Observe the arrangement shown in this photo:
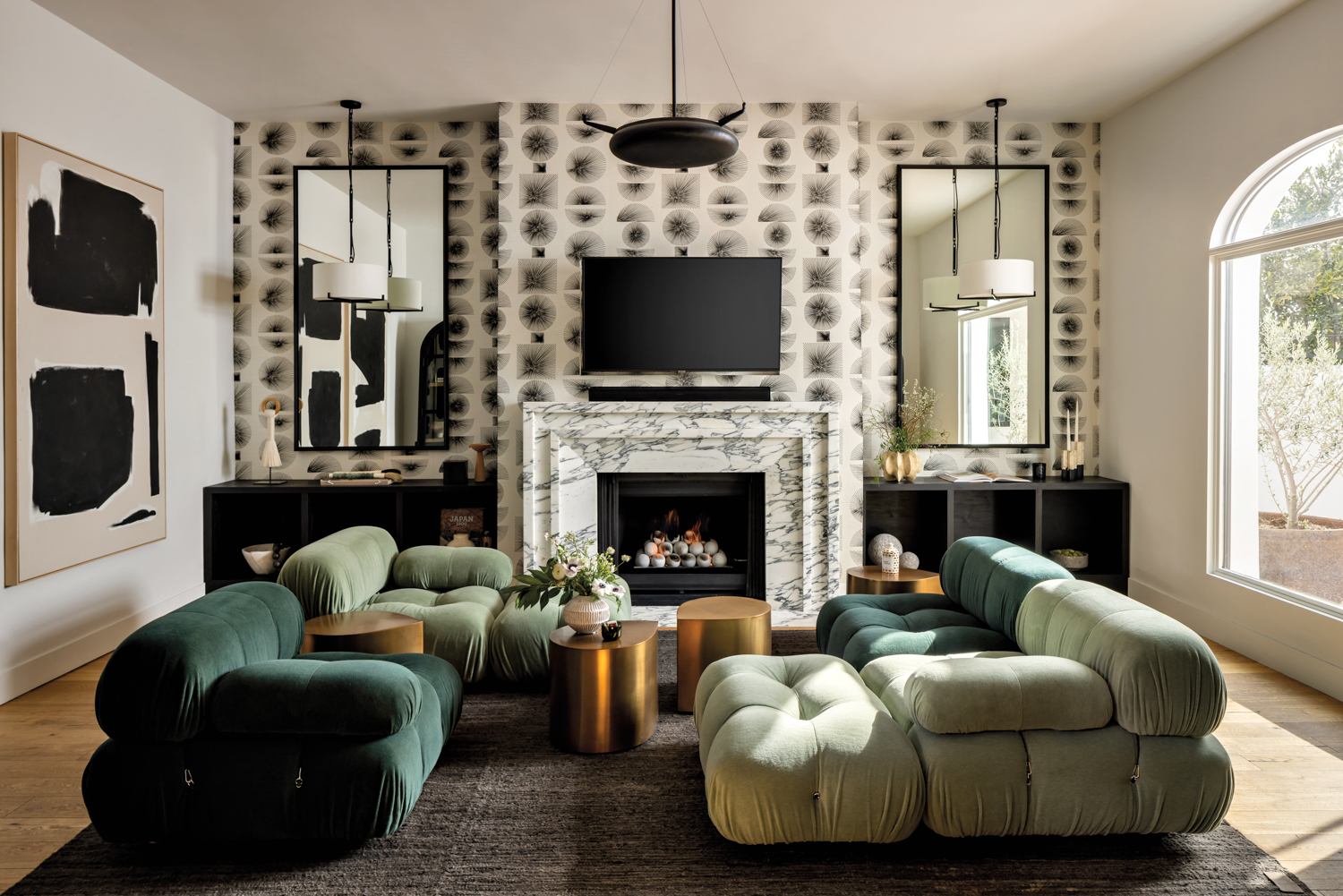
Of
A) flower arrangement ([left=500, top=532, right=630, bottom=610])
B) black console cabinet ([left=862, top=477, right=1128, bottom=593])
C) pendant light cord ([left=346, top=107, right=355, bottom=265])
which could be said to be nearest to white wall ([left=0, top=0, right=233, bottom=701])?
pendant light cord ([left=346, top=107, right=355, bottom=265])

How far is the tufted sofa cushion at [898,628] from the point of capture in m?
2.98

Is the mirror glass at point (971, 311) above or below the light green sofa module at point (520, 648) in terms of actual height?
above

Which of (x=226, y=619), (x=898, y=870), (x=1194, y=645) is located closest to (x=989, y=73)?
(x=1194, y=645)

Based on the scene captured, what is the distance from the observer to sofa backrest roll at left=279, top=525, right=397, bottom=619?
3494 millimetres

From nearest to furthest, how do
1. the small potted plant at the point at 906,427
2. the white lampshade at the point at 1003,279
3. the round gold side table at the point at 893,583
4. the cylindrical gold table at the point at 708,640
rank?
the cylindrical gold table at the point at 708,640, the round gold side table at the point at 893,583, the white lampshade at the point at 1003,279, the small potted plant at the point at 906,427

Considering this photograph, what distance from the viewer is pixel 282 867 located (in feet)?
7.24

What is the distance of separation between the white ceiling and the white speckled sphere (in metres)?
2.61

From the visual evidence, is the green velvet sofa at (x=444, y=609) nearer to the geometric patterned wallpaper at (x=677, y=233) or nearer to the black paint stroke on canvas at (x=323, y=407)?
the geometric patterned wallpaper at (x=677, y=233)

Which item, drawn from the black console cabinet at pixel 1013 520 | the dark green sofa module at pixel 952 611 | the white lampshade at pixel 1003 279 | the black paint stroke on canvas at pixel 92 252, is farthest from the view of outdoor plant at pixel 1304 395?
the black paint stroke on canvas at pixel 92 252

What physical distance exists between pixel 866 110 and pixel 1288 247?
2.40 meters

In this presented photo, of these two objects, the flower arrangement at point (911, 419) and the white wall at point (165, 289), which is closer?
the white wall at point (165, 289)

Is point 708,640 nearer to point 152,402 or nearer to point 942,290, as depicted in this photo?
point 942,290

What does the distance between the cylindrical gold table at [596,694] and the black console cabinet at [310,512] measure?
2.34 m

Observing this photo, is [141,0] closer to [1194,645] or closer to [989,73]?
[989,73]
